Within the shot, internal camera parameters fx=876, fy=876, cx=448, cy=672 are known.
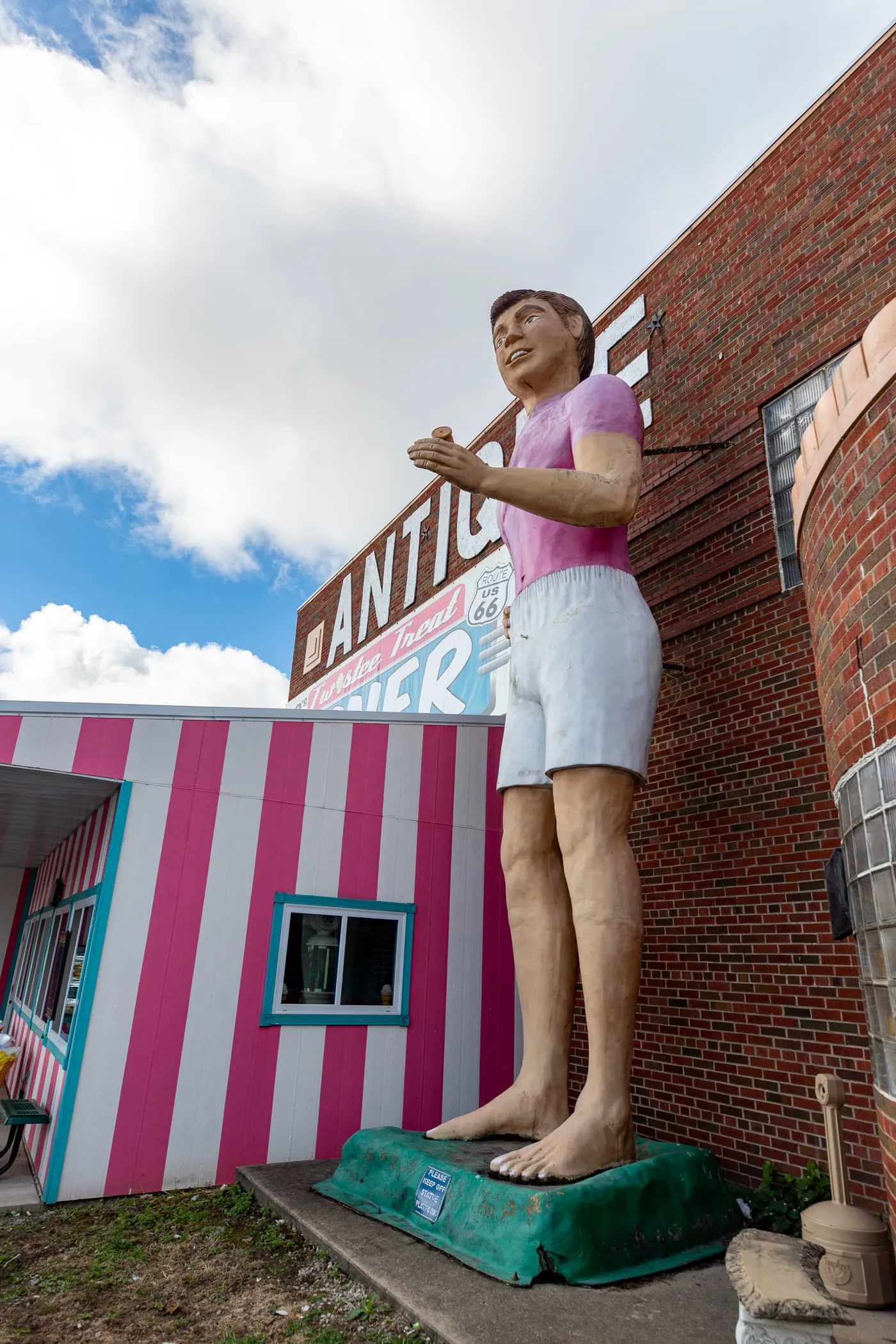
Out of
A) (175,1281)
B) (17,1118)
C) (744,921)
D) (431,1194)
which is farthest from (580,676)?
(17,1118)

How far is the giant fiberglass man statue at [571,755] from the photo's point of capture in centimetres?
405

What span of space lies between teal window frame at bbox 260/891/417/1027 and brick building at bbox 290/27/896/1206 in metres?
1.48

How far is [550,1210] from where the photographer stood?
338 centimetres

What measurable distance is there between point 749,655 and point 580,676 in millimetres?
1792

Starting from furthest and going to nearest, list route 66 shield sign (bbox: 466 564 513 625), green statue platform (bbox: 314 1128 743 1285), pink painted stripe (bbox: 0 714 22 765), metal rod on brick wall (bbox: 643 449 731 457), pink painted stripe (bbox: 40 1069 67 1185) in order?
route 66 shield sign (bbox: 466 564 513 625) → metal rod on brick wall (bbox: 643 449 731 457) → pink painted stripe (bbox: 0 714 22 765) → pink painted stripe (bbox: 40 1069 67 1185) → green statue platform (bbox: 314 1128 743 1285)

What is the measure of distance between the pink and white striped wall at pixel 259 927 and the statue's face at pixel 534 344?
2.55 m

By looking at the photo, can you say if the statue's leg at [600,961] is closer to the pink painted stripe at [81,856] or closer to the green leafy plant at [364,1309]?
the green leafy plant at [364,1309]

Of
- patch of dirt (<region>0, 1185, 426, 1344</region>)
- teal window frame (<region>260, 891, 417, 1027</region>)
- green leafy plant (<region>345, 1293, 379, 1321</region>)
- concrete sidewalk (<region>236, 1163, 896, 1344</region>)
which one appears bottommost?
patch of dirt (<region>0, 1185, 426, 1344</region>)

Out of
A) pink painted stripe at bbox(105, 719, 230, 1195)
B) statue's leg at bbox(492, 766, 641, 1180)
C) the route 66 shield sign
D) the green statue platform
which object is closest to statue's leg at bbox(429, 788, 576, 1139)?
the green statue platform

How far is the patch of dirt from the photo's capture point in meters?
3.09

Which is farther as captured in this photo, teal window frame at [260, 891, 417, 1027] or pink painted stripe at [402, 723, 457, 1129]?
pink painted stripe at [402, 723, 457, 1129]

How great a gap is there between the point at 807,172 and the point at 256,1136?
24.3ft

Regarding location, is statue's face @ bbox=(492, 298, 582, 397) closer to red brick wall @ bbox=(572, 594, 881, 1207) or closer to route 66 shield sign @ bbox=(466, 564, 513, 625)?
red brick wall @ bbox=(572, 594, 881, 1207)

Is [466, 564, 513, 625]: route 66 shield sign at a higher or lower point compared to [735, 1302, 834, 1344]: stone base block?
higher
